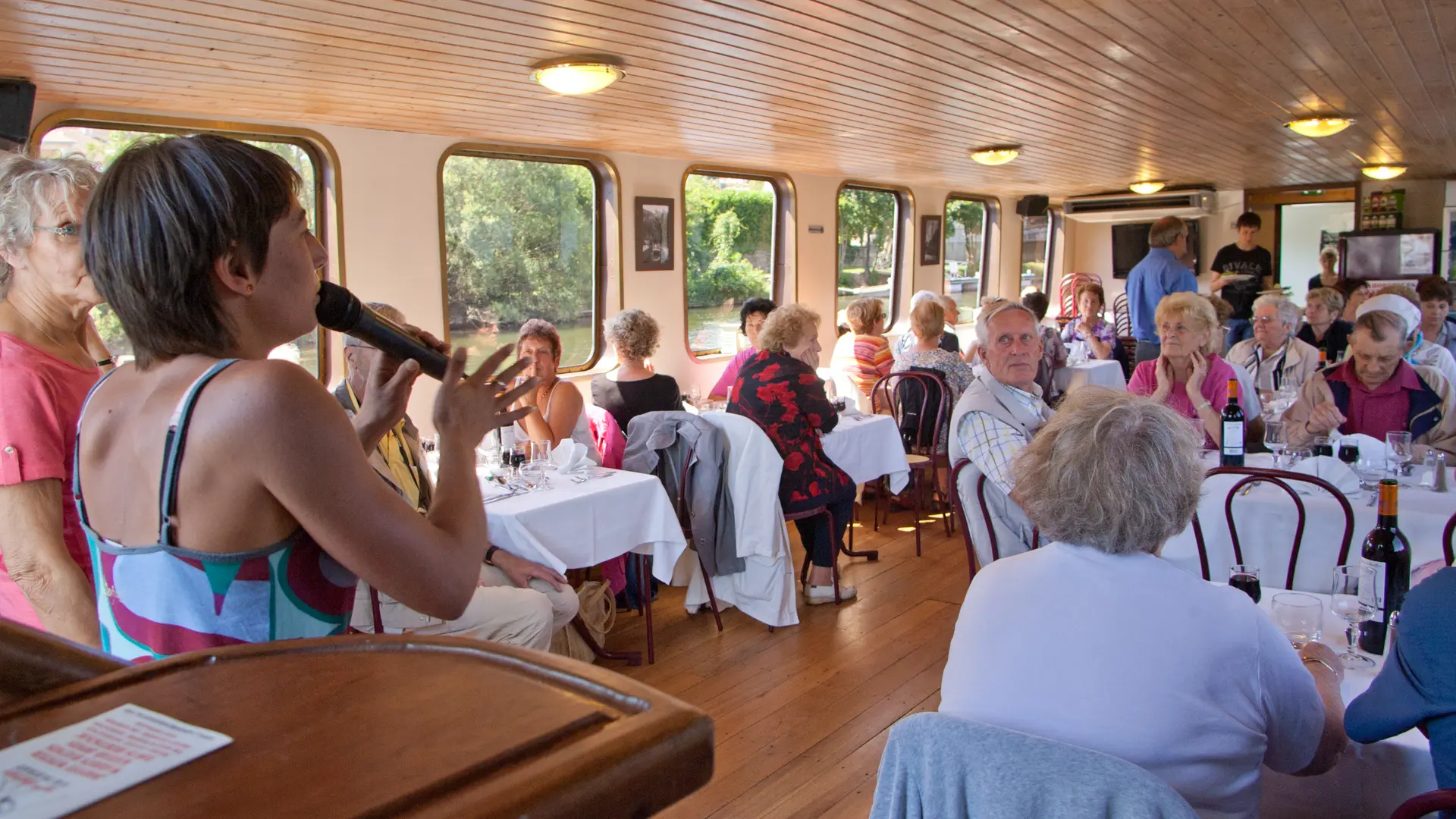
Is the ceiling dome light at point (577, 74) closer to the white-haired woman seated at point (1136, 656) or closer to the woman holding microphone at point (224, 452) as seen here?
the white-haired woman seated at point (1136, 656)

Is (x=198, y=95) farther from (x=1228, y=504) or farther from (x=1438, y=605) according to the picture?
(x=1438, y=605)

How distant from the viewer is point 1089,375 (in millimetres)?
7594

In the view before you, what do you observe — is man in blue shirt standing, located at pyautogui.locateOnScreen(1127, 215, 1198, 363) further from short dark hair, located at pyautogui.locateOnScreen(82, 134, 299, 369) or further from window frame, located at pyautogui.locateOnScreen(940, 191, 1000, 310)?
short dark hair, located at pyautogui.locateOnScreen(82, 134, 299, 369)

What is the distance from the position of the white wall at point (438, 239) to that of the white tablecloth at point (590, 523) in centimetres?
215

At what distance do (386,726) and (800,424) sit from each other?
418 cm

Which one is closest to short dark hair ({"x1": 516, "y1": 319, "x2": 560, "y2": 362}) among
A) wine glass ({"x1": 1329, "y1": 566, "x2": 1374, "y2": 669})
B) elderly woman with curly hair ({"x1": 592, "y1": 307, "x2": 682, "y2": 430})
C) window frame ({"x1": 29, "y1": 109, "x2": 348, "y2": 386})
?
elderly woman with curly hair ({"x1": 592, "y1": 307, "x2": 682, "y2": 430})

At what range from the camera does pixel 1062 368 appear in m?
7.43

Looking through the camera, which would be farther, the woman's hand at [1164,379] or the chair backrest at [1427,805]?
the woman's hand at [1164,379]

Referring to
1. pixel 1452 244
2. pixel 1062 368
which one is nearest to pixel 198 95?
pixel 1062 368

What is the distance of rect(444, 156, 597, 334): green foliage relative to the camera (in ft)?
21.4

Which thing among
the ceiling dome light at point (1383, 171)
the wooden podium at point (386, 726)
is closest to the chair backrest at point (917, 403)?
the wooden podium at point (386, 726)

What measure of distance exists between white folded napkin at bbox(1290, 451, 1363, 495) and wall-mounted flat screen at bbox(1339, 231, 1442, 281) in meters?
10.3

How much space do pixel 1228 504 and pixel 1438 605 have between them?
1.63 meters

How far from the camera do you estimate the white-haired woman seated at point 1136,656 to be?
4.81ft
